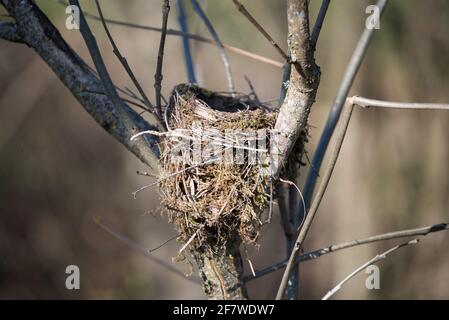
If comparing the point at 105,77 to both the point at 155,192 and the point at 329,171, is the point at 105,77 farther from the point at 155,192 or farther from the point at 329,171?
the point at 155,192

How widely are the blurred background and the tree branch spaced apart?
3.10 metres

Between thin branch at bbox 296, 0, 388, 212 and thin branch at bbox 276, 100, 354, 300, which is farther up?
thin branch at bbox 296, 0, 388, 212

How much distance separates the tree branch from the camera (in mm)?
2158

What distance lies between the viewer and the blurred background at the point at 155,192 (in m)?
6.33

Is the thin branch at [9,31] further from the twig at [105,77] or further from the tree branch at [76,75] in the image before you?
the twig at [105,77]

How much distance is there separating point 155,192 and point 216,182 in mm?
4882

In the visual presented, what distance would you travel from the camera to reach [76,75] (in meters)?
2.22

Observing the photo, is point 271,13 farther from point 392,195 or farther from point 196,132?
point 196,132

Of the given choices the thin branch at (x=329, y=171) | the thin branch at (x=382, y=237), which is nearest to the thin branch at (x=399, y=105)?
the thin branch at (x=329, y=171)

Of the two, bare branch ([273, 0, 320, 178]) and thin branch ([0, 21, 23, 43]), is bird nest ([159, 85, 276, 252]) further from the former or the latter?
thin branch ([0, 21, 23, 43])

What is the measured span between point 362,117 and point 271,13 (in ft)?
5.69

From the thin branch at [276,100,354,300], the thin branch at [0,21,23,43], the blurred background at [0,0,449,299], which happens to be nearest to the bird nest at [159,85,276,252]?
the thin branch at [276,100,354,300]

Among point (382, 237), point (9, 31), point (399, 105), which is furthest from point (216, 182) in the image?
point (9, 31)

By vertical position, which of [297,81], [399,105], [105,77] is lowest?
[399,105]
